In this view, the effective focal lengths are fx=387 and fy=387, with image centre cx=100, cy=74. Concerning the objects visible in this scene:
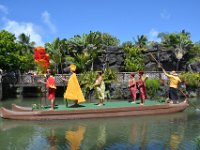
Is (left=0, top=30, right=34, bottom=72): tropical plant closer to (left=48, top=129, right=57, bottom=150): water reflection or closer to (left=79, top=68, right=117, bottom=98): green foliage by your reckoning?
(left=79, top=68, right=117, bottom=98): green foliage

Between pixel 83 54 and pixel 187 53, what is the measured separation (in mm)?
11428

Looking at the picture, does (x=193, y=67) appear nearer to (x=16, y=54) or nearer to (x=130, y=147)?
(x=16, y=54)

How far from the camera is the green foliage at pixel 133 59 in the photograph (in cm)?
3756

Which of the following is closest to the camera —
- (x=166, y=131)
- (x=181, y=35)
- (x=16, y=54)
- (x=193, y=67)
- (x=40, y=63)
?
(x=166, y=131)

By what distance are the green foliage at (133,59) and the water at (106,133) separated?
20.4 meters

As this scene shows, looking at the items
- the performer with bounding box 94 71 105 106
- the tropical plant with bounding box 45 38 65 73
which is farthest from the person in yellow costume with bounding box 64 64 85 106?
the tropical plant with bounding box 45 38 65 73

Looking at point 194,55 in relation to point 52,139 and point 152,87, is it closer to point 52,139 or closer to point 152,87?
point 152,87

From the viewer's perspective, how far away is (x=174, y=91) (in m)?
18.6

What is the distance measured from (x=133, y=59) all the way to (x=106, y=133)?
25.3 meters

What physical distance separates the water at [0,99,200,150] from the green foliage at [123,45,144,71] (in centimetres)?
2039

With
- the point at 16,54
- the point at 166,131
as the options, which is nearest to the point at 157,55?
the point at 16,54

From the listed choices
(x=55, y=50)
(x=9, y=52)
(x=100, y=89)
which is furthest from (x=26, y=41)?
(x=100, y=89)

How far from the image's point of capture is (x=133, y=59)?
38.2 m

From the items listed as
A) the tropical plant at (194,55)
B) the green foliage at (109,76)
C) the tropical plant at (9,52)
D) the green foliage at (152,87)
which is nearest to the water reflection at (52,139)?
the green foliage at (152,87)
